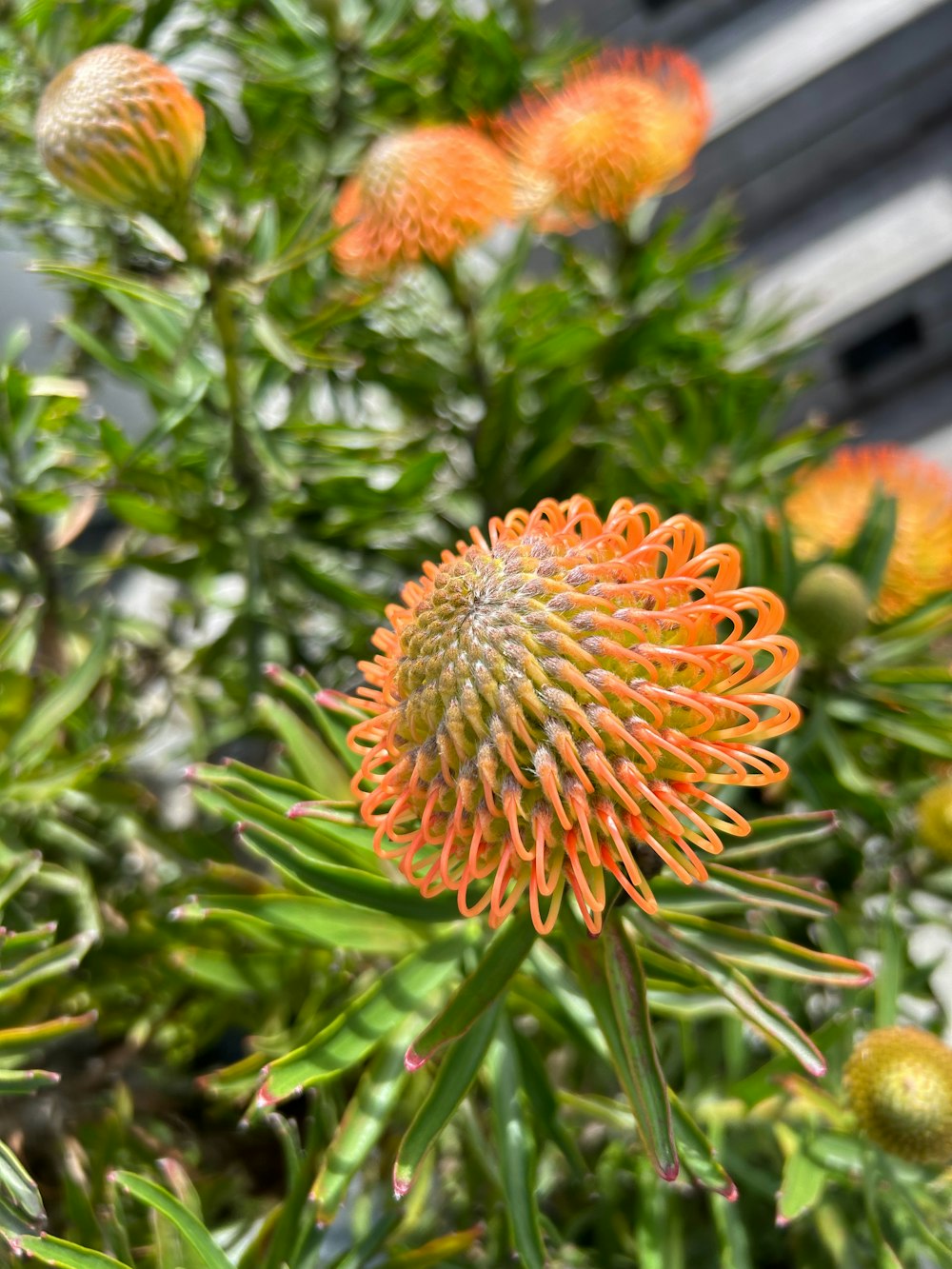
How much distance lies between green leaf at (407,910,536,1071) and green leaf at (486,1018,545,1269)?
0.10 metres

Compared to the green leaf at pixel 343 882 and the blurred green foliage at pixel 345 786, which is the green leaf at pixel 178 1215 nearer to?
the blurred green foliage at pixel 345 786

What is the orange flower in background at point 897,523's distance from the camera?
0.96 m

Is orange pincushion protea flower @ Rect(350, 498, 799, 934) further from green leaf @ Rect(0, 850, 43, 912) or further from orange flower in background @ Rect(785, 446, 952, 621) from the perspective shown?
orange flower in background @ Rect(785, 446, 952, 621)

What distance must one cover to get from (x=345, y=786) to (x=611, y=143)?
27.7 inches

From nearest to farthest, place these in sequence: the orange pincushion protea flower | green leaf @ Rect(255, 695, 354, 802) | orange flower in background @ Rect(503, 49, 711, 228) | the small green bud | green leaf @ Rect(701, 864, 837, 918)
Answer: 1. the orange pincushion protea flower
2. green leaf @ Rect(701, 864, 837, 918)
3. green leaf @ Rect(255, 695, 354, 802)
4. the small green bud
5. orange flower in background @ Rect(503, 49, 711, 228)

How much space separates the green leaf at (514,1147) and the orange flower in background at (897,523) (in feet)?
1.86

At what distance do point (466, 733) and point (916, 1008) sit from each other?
1163 millimetres

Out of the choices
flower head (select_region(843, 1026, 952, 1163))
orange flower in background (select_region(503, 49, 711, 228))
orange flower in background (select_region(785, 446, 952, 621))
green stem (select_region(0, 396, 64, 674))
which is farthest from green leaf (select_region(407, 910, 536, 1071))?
orange flower in background (select_region(503, 49, 711, 228))

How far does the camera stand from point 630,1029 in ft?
1.64

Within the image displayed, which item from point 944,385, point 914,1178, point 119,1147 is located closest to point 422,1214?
point 119,1147

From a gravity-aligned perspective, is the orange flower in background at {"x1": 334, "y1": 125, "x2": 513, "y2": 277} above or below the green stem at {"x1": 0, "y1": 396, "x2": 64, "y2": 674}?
above

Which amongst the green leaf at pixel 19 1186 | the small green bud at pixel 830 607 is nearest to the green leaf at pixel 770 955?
the small green bud at pixel 830 607

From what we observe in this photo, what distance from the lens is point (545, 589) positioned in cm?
48

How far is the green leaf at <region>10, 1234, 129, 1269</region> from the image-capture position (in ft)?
1.82
